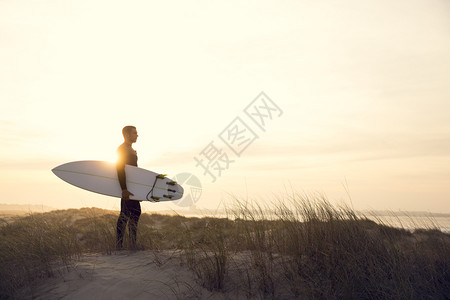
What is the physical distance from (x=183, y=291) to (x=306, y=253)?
1387 mm

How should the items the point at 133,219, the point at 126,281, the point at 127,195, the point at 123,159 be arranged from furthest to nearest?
the point at 123,159
the point at 127,195
the point at 133,219
the point at 126,281

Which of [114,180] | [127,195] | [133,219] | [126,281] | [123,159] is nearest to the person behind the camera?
[126,281]

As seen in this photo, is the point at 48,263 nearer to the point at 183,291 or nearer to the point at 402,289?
the point at 183,291

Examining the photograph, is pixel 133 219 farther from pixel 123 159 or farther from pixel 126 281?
pixel 126 281

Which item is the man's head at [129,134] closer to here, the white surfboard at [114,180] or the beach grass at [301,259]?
the white surfboard at [114,180]

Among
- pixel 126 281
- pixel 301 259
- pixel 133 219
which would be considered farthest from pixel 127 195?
pixel 301 259

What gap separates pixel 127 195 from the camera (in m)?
5.66

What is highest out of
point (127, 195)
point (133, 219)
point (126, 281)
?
point (127, 195)

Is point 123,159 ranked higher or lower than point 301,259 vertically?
higher

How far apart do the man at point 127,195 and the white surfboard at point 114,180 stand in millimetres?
714

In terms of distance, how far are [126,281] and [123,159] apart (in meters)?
2.62

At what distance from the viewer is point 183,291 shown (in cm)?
350

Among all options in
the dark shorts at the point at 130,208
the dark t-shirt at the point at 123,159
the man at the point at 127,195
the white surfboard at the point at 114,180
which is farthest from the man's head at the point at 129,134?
the dark shorts at the point at 130,208

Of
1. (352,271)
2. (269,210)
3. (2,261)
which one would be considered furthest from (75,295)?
(352,271)
